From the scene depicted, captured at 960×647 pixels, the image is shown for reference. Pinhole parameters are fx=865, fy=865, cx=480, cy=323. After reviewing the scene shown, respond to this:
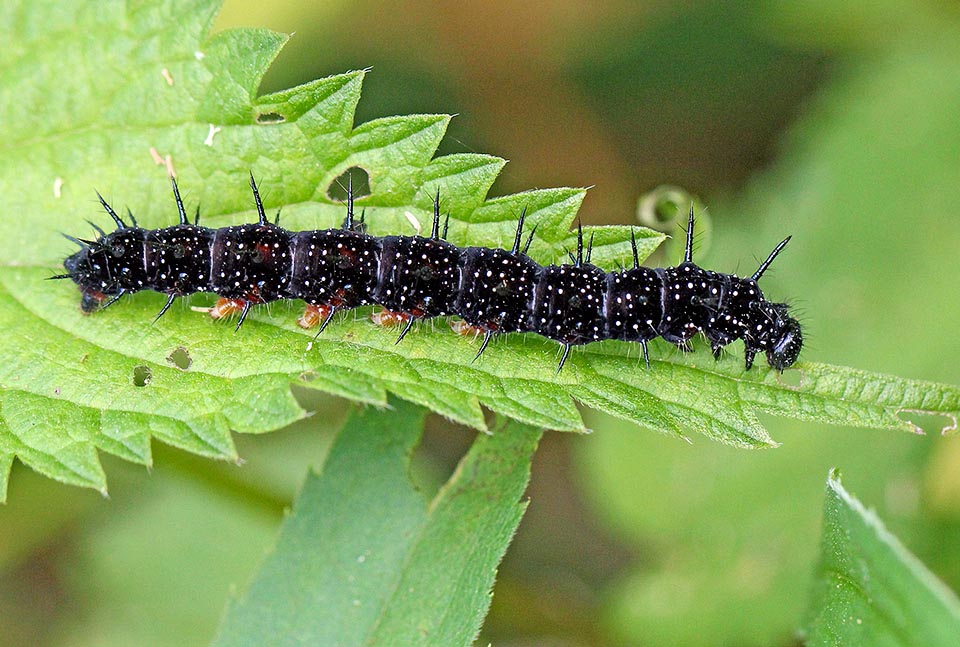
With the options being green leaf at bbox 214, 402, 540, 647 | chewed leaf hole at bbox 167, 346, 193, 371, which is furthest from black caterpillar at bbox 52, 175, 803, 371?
green leaf at bbox 214, 402, 540, 647

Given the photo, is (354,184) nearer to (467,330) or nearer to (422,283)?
(422,283)

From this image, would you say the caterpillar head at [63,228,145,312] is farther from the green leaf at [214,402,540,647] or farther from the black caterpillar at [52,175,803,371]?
the green leaf at [214,402,540,647]

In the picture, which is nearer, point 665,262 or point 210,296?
point 210,296

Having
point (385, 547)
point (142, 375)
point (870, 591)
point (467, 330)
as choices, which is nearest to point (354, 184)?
point (467, 330)

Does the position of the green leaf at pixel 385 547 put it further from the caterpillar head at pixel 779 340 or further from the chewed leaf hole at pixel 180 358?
the caterpillar head at pixel 779 340

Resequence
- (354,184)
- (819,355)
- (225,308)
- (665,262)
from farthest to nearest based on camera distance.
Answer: (819,355) → (665,262) → (354,184) → (225,308)

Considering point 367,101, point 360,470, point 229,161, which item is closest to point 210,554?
point 360,470

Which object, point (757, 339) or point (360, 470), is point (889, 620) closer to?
point (757, 339)

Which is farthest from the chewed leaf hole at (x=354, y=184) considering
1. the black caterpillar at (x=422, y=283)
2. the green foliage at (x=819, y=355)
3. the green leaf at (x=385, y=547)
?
the green foliage at (x=819, y=355)
